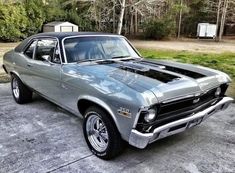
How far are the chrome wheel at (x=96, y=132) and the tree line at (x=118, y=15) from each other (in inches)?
573

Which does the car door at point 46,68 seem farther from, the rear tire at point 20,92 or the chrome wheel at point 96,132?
the chrome wheel at point 96,132

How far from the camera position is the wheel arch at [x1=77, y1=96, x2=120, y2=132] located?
120 inches

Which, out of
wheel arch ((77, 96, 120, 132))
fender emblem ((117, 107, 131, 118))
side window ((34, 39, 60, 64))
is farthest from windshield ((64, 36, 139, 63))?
fender emblem ((117, 107, 131, 118))

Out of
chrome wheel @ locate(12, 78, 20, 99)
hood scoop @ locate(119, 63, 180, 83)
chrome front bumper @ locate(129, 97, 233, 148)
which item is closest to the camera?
chrome front bumper @ locate(129, 97, 233, 148)

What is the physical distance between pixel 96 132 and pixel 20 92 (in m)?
2.43

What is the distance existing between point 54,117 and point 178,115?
235 centimetres

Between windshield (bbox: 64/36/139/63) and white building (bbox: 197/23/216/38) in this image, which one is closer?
windshield (bbox: 64/36/139/63)

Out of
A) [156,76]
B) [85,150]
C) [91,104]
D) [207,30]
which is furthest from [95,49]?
[207,30]

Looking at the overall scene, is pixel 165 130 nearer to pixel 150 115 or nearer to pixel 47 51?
pixel 150 115

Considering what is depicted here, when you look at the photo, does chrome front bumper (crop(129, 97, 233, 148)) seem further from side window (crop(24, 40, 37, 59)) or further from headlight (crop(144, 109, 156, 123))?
side window (crop(24, 40, 37, 59))

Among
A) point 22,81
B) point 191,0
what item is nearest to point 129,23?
point 191,0

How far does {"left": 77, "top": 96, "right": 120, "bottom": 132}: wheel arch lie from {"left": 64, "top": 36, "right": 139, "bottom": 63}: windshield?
28.6 inches

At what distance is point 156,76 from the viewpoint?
337 cm

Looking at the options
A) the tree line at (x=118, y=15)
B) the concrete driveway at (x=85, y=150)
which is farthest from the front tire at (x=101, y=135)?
the tree line at (x=118, y=15)
